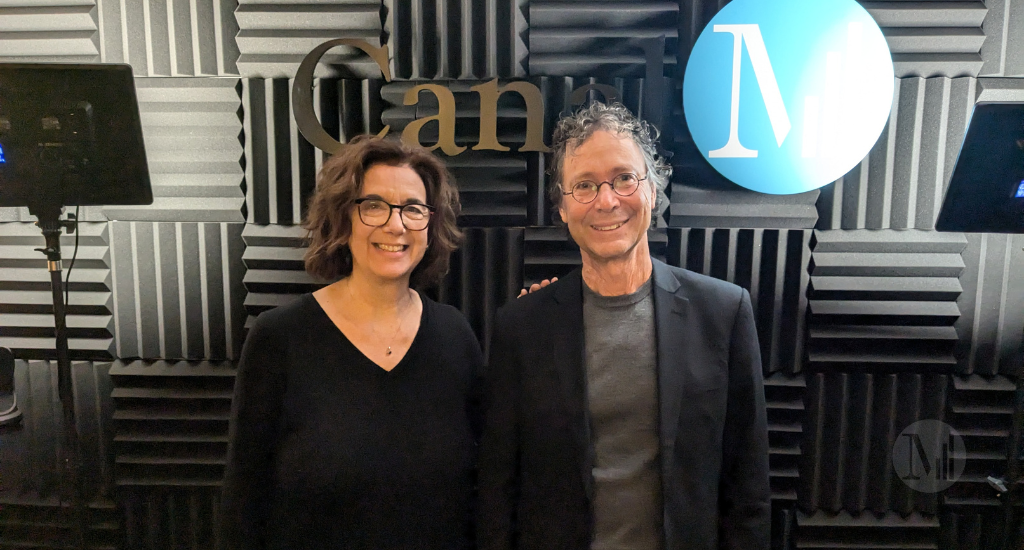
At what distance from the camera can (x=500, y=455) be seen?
1.43 m

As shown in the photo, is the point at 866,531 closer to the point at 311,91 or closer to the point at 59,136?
the point at 311,91

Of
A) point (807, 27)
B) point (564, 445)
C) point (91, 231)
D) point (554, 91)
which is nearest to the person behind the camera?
point (564, 445)

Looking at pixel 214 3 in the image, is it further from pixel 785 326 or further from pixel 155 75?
pixel 785 326

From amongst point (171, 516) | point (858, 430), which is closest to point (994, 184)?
point (858, 430)

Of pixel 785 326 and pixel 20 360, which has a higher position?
pixel 785 326

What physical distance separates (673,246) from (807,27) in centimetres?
95

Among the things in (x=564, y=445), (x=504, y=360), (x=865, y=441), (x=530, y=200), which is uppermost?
(x=530, y=200)

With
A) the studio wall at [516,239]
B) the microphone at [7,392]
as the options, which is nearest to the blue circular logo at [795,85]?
the studio wall at [516,239]

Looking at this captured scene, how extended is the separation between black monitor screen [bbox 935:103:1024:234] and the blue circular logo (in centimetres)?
30

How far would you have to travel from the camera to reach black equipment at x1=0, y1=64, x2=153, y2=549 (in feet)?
6.17

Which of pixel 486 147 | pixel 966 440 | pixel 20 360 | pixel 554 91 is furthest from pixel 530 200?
pixel 20 360

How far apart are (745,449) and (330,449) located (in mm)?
1068

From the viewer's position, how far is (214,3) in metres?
2.25

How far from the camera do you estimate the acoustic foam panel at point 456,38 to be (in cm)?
219
